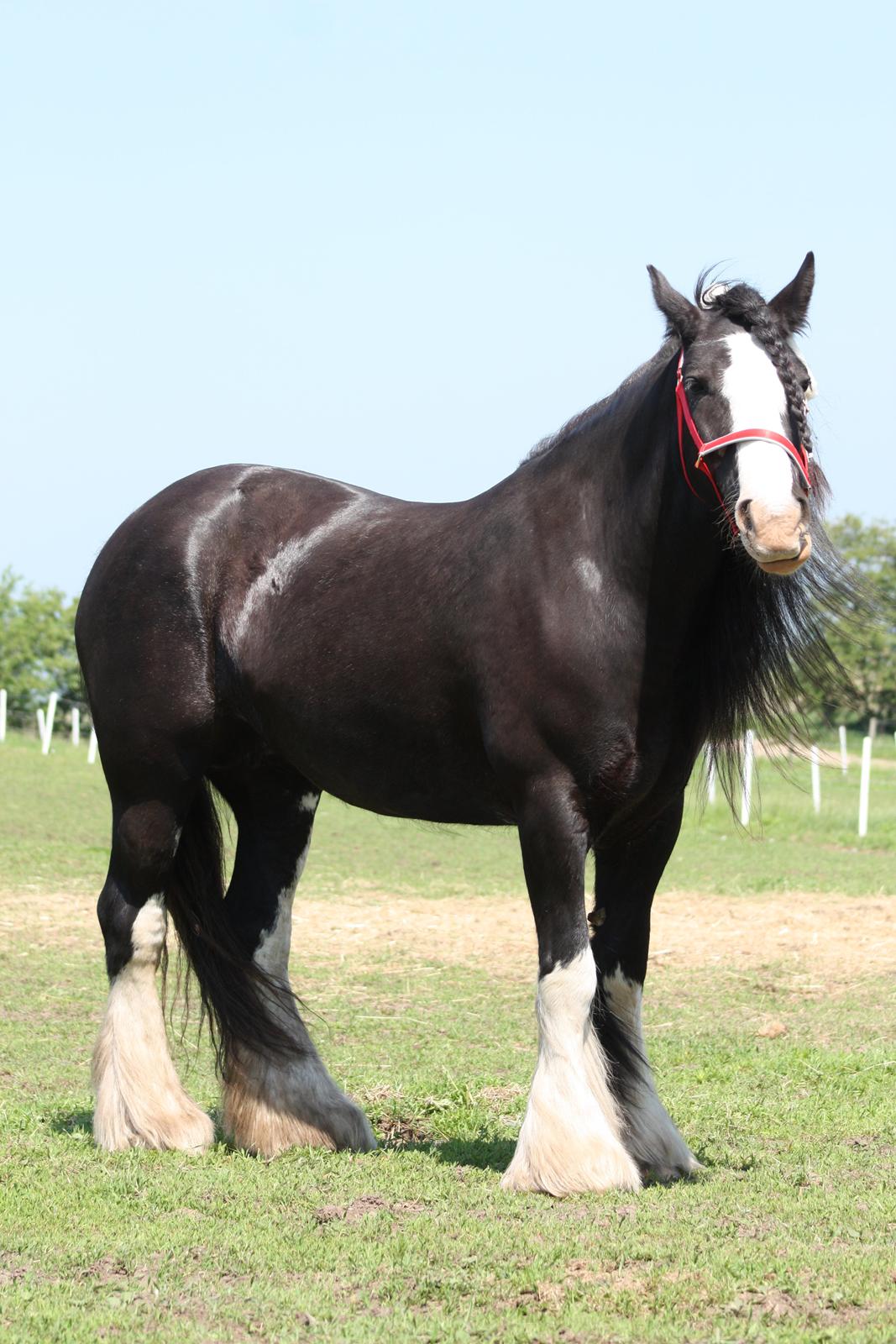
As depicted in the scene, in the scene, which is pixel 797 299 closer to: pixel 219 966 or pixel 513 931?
pixel 219 966

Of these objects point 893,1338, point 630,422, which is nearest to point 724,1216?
point 893,1338

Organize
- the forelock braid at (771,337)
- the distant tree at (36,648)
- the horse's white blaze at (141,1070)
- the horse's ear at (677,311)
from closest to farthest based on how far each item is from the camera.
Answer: the forelock braid at (771,337), the horse's ear at (677,311), the horse's white blaze at (141,1070), the distant tree at (36,648)

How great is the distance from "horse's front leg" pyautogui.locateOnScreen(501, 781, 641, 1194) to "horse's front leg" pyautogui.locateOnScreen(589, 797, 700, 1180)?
260 millimetres

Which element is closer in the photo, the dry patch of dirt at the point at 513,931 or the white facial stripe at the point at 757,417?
the white facial stripe at the point at 757,417

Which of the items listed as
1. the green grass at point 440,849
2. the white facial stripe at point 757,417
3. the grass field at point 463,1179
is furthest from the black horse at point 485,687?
the green grass at point 440,849

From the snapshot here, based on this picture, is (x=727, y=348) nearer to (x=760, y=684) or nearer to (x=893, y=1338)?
(x=760, y=684)

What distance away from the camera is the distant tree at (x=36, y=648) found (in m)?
42.3

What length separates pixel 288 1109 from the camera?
16.2 feet

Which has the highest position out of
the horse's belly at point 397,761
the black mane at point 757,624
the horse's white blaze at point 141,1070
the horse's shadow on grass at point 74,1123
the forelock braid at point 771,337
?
the forelock braid at point 771,337

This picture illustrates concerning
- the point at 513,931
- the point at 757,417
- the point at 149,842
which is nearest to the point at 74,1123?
the point at 149,842

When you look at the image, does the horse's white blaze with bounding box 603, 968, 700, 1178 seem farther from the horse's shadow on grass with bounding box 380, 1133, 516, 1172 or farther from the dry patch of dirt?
the dry patch of dirt

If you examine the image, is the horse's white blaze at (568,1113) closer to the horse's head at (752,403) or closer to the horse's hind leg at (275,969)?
the horse's hind leg at (275,969)

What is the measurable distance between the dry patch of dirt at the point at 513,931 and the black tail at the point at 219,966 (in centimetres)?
418

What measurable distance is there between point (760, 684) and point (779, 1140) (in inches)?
65.9
